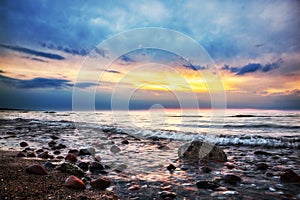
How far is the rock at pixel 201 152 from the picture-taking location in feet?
18.1

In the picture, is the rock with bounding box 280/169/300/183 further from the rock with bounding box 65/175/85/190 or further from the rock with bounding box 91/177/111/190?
the rock with bounding box 65/175/85/190

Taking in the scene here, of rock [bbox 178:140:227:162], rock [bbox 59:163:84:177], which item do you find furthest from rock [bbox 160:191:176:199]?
rock [bbox 178:140:227:162]

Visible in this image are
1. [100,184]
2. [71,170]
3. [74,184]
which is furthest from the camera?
[71,170]

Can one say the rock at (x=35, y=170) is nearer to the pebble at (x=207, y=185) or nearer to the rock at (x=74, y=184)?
the rock at (x=74, y=184)

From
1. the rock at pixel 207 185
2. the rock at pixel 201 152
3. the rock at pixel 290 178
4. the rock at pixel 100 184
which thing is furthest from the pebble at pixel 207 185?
the rock at pixel 201 152

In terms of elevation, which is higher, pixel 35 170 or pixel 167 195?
pixel 35 170

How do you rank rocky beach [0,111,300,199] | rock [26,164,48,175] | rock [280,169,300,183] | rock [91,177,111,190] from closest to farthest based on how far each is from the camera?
rocky beach [0,111,300,199]
rock [91,177,111,190]
rock [26,164,48,175]
rock [280,169,300,183]

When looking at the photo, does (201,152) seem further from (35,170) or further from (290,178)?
(35,170)

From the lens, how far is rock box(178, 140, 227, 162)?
18.1 feet

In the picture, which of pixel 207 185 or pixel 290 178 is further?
pixel 290 178

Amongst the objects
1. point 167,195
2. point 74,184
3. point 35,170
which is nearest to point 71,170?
point 35,170

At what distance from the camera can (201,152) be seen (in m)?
5.76

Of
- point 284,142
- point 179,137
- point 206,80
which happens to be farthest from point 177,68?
point 284,142

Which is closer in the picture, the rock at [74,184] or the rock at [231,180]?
the rock at [74,184]
